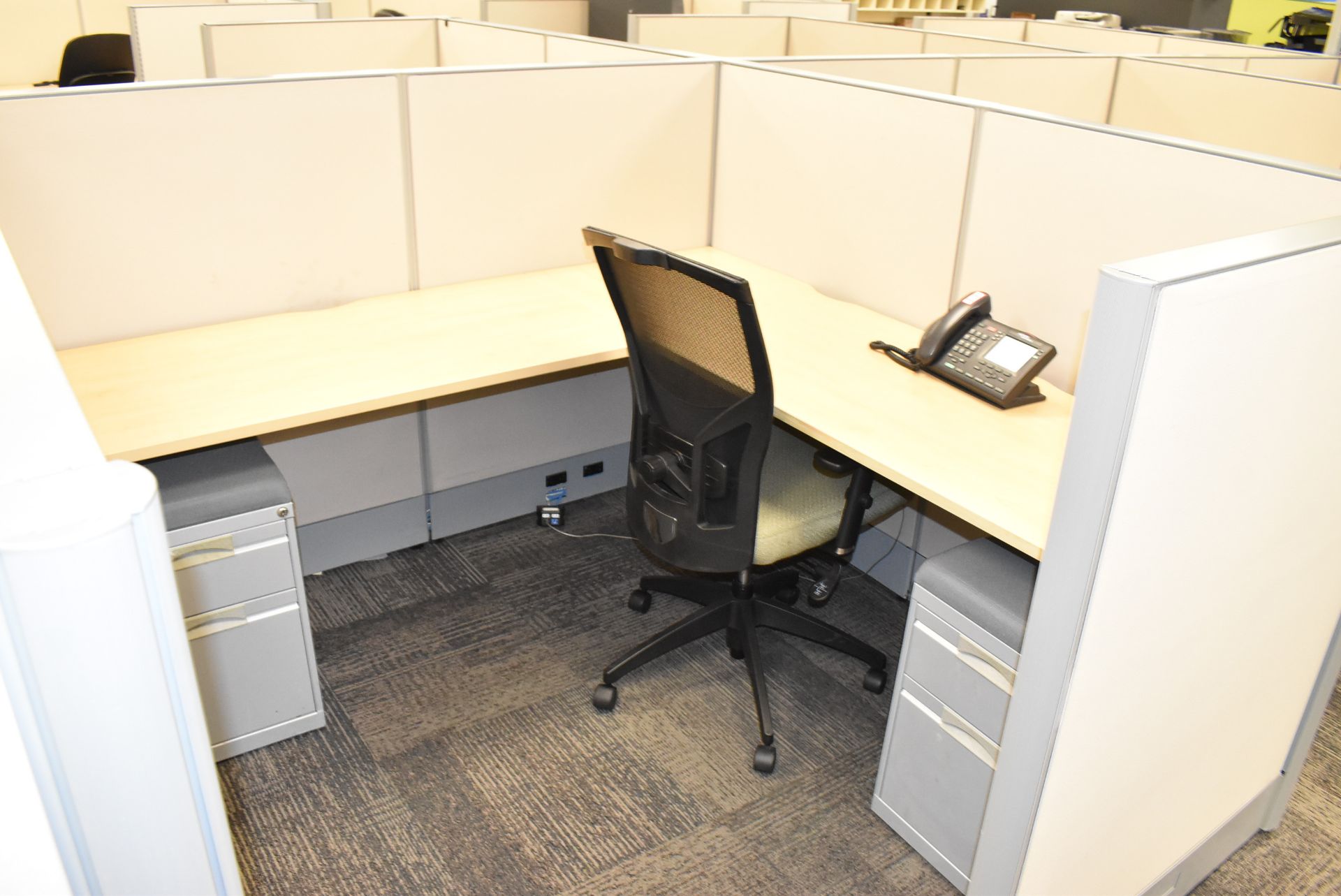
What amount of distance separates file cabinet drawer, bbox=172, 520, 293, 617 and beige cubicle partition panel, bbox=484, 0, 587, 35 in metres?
3.35

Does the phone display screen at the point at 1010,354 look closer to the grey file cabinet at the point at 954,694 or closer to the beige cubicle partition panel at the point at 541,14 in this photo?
the grey file cabinet at the point at 954,694

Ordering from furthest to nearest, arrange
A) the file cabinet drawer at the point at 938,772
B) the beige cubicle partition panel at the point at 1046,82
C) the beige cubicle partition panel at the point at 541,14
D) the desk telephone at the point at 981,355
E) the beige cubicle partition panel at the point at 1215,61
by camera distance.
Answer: the beige cubicle partition panel at the point at 541,14, the beige cubicle partition panel at the point at 1215,61, the beige cubicle partition panel at the point at 1046,82, the desk telephone at the point at 981,355, the file cabinet drawer at the point at 938,772

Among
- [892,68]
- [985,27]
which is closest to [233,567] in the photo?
[892,68]

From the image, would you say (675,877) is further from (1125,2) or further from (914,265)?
(1125,2)

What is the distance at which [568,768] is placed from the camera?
1964 millimetres

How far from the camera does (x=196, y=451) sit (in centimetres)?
190

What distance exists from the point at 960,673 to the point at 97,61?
4.52m

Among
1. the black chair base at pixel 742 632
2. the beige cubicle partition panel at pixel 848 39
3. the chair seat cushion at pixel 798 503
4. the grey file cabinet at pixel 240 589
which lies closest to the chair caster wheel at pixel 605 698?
the black chair base at pixel 742 632

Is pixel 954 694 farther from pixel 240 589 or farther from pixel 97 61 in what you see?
pixel 97 61

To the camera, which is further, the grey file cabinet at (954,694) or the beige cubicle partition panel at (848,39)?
the beige cubicle partition panel at (848,39)

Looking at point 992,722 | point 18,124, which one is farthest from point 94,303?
point 992,722

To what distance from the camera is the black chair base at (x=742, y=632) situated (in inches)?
83.0

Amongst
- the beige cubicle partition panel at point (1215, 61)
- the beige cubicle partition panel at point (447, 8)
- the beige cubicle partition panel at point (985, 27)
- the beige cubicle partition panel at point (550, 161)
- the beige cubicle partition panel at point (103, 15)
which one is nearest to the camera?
the beige cubicle partition panel at point (550, 161)

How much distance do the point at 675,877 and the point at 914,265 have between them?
1332 mm
